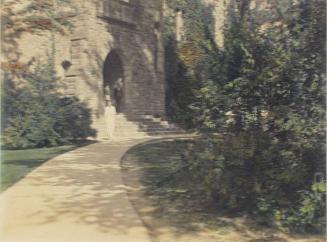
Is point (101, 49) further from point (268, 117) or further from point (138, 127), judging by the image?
point (268, 117)

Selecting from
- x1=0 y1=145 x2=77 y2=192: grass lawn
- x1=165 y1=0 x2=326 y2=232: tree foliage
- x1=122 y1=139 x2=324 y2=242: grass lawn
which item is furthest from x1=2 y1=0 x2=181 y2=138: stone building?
x1=165 y1=0 x2=326 y2=232: tree foliage

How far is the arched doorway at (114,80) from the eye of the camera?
23.4 m

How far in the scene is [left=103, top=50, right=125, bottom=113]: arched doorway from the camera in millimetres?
23359

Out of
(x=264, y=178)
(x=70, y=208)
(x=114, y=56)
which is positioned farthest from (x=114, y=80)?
(x=264, y=178)

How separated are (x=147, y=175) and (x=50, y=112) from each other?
7.31 meters

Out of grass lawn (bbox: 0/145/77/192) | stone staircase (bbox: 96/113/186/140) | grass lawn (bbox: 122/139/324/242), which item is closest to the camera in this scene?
grass lawn (bbox: 122/139/324/242)

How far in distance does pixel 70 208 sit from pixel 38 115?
9570 millimetres

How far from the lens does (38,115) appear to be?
50.4ft

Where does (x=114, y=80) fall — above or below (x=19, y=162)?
above

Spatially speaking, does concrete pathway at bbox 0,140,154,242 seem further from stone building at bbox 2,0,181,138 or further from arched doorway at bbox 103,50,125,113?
arched doorway at bbox 103,50,125,113

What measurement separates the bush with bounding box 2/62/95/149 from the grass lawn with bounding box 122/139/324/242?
635cm

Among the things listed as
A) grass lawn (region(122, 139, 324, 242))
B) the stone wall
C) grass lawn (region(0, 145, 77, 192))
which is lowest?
grass lawn (region(122, 139, 324, 242))

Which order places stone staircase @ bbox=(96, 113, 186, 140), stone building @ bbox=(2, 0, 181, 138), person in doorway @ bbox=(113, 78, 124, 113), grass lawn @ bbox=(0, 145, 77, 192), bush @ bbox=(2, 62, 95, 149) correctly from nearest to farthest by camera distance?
grass lawn @ bbox=(0, 145, 77, 192) < bush @ bbox=(2, 62, 95, 149) < stone staircase @ bbox=(96, 113, 186, 140) < stone building @ bbox=(2, 0, 181, 138) < person in doorway @ bbox=(113, 78, 124, 113)

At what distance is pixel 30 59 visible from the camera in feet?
69.1
